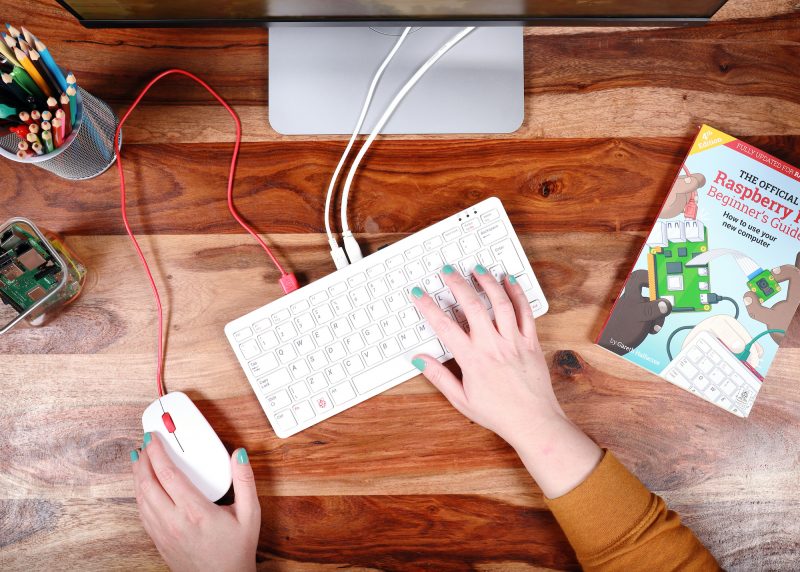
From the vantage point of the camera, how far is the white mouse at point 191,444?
700mm

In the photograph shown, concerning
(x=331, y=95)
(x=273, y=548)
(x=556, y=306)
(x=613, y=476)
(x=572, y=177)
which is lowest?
(x=273, y=548)

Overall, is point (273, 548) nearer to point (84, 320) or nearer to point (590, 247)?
point (84, 320)

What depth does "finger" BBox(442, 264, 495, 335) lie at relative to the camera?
0.68 m

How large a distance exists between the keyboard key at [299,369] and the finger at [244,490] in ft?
0.37

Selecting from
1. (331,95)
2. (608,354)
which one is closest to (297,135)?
(331,95)

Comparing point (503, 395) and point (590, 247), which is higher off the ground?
point (590, 247)

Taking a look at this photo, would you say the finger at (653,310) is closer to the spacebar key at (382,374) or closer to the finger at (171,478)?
the spacebar key at (382,374)

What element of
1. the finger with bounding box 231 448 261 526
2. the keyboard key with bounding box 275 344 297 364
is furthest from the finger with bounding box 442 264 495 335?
the finger with bounding box 231 448 261 526

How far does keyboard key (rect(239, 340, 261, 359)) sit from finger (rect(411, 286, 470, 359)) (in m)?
0.20

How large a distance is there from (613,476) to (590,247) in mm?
284

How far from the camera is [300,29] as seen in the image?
2.37ft

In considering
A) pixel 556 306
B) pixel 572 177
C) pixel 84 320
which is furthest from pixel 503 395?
pixel 84 320

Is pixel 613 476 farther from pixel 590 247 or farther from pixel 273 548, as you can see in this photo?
pixel 273 548

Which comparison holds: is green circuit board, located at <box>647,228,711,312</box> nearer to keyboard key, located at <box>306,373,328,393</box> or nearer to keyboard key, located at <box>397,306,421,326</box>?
keyboard key, located at <box>397,306,421,326</box>
